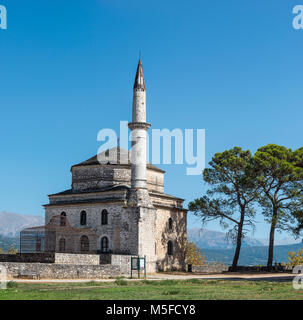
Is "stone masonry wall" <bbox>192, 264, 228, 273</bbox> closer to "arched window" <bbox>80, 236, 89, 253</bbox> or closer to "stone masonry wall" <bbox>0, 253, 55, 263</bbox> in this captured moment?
"arched window" <bbox>80, 236, 89, 253</bbox>

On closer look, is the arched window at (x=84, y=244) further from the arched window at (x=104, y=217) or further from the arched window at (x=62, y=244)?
the arched window at (x=104, y=217)

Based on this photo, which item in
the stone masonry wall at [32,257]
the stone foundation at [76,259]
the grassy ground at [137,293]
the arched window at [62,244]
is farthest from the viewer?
the arched window at [62,244]

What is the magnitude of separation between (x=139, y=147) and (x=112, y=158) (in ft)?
19.4

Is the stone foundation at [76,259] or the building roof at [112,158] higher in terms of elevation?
the building roof at [112,158]

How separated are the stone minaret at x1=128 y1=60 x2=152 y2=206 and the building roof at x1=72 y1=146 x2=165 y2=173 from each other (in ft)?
14.1

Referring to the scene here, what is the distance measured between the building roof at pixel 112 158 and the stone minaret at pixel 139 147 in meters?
4.29

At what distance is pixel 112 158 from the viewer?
165 feet

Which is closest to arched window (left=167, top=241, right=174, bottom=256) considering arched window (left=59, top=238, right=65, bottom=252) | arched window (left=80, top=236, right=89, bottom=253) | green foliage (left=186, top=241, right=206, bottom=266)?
arched window (left=80, top=236, right=89, bottom=253)

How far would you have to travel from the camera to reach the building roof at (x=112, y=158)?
163 feet

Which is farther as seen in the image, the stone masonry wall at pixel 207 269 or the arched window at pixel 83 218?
the stone masonry wall at pixel 207 269

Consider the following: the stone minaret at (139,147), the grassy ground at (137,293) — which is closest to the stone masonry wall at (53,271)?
the grassy ground at (137,293)

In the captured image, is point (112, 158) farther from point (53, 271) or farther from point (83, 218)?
point (53, 271)

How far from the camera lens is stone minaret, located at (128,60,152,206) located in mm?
44875
